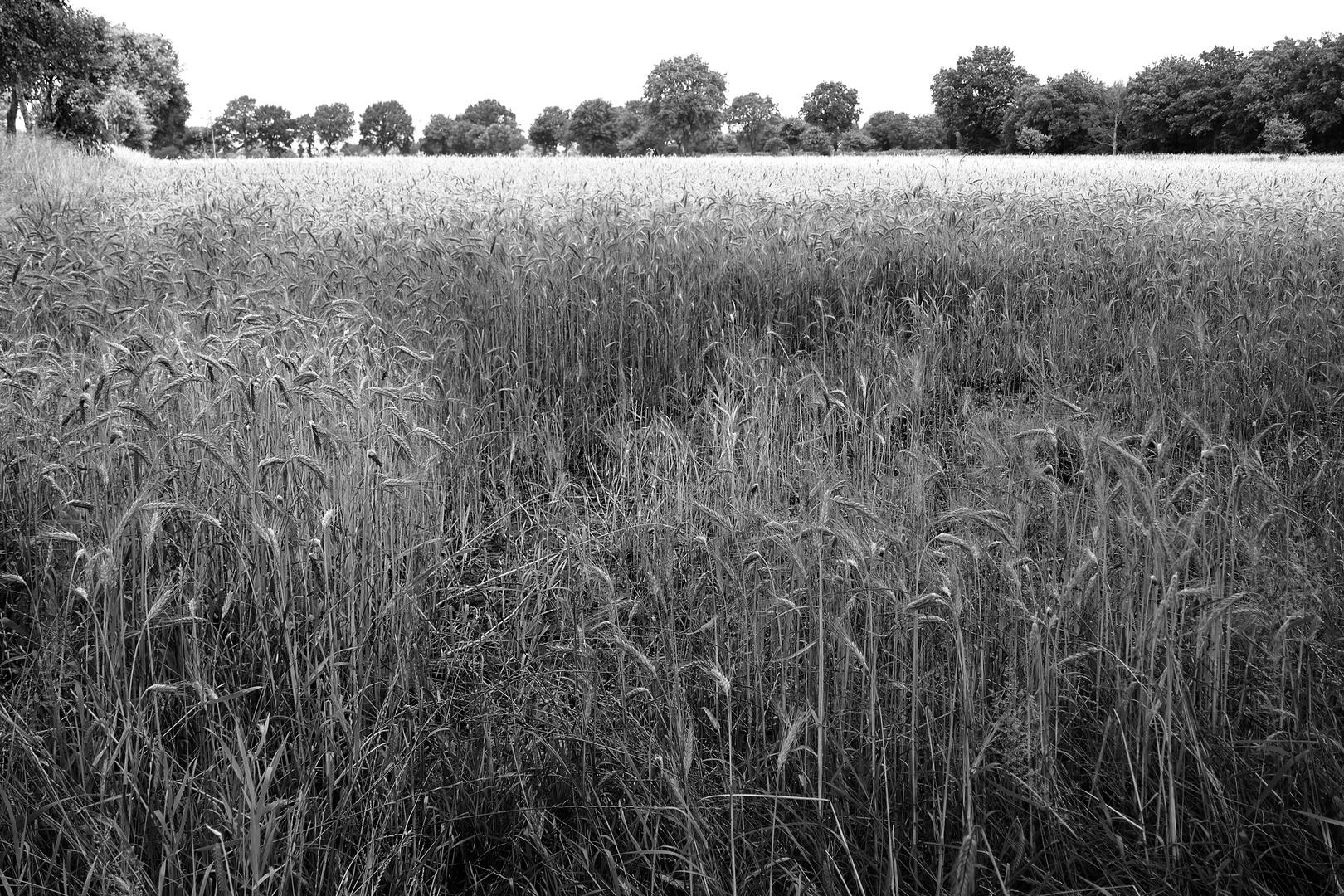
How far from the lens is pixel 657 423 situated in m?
3.97

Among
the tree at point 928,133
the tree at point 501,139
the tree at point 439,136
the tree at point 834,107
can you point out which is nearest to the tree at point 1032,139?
the tree at point 928,133

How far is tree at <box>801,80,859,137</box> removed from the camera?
102 meters

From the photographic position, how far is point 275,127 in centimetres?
11588

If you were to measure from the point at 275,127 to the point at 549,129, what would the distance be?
41144 mm

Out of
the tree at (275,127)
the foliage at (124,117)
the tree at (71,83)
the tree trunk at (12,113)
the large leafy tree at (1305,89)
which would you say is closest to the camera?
the tree at (71,83)

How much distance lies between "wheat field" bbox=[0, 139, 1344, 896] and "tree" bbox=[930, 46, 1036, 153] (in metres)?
81.3

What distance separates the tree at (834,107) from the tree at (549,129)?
27.5m

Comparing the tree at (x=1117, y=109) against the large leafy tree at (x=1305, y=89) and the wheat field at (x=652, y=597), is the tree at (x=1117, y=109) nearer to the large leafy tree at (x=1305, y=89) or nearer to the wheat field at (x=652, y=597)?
the large leafy tree at (x=1305, y=89)

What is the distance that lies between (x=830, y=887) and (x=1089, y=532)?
5.04 feet

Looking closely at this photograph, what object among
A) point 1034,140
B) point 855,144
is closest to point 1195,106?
point 1034,140

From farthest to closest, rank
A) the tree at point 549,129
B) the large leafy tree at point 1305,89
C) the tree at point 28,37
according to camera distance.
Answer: the tree at point 549,129 → the large leafy tree at point 1305,89 → the tree at point 28,37

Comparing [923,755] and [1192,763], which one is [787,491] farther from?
[1192,763]

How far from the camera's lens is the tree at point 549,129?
325 feet

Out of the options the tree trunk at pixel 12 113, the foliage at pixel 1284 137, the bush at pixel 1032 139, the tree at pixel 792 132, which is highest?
the tree at pixel 792 132
